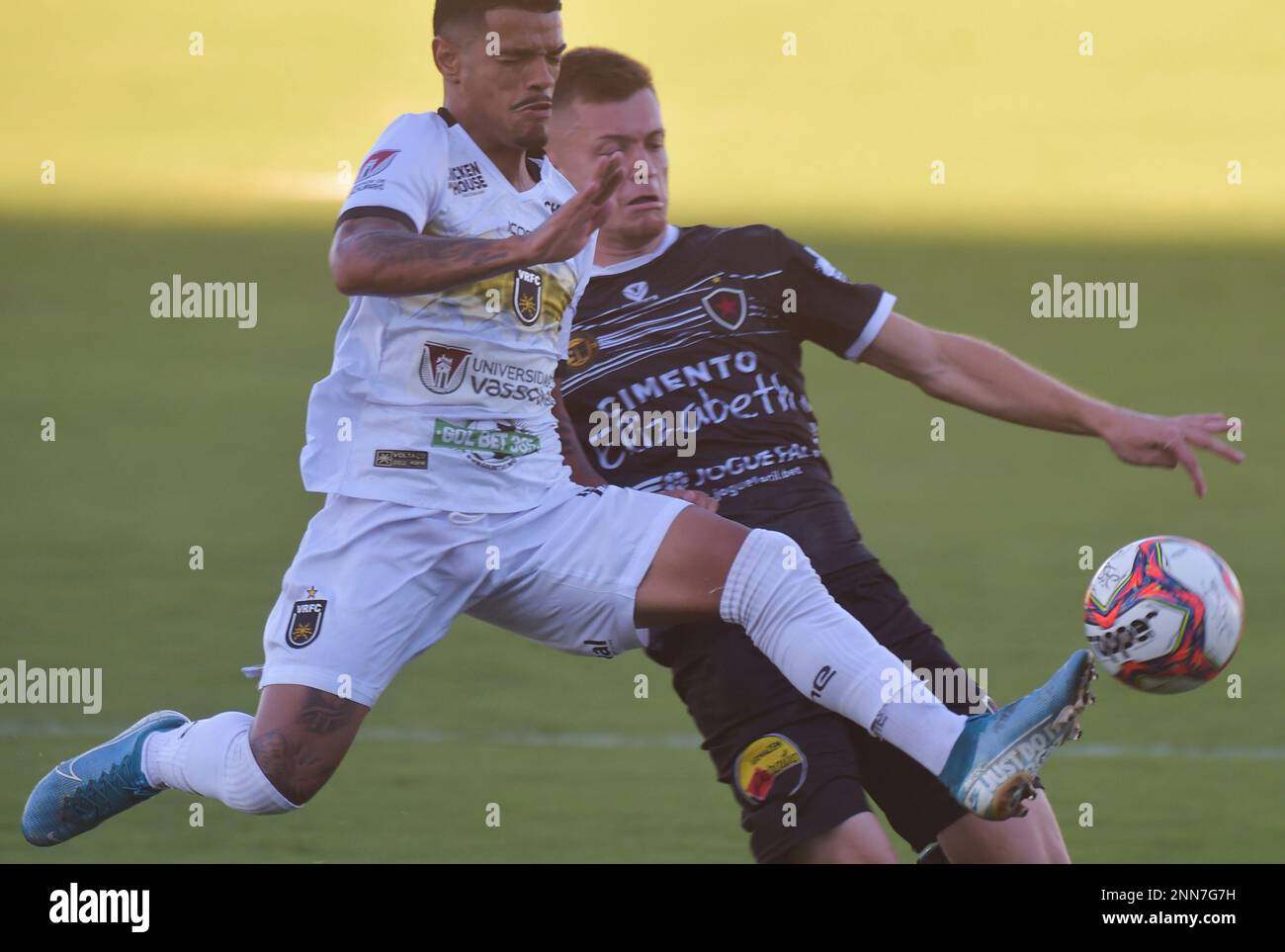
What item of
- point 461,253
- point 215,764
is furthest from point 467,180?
point 215,764

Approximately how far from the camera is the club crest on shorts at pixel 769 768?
480 centimetres

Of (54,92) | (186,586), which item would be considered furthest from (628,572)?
(54,92)

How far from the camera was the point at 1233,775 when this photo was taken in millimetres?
6793

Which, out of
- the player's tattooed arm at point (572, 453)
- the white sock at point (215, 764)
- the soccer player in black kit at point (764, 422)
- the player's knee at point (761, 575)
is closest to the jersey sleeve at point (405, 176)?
the soccer player in black kit at point (764, 422)

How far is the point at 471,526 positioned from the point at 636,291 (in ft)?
3.15

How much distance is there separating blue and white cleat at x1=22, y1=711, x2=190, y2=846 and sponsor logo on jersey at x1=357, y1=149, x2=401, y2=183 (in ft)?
4.98

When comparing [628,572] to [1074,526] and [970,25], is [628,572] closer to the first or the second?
[1074,526]

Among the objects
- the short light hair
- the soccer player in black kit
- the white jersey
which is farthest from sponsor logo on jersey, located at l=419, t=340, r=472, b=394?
the short light hair

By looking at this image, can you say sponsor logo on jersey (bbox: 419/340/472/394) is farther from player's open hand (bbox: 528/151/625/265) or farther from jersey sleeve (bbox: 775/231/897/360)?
jersey sleeve (bbox: 775/231/897/360)

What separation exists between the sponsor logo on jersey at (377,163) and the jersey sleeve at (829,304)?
1226 mm

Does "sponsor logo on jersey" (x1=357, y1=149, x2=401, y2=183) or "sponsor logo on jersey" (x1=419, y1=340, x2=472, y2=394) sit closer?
"sponsor logo on jersey" (x1=357, y1=149, x2=401, y2=183)

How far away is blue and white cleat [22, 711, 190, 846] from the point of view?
4934 mm

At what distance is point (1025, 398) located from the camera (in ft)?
16.7

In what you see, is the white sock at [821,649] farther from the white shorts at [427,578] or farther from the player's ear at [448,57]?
the player's ear at [448,57]
